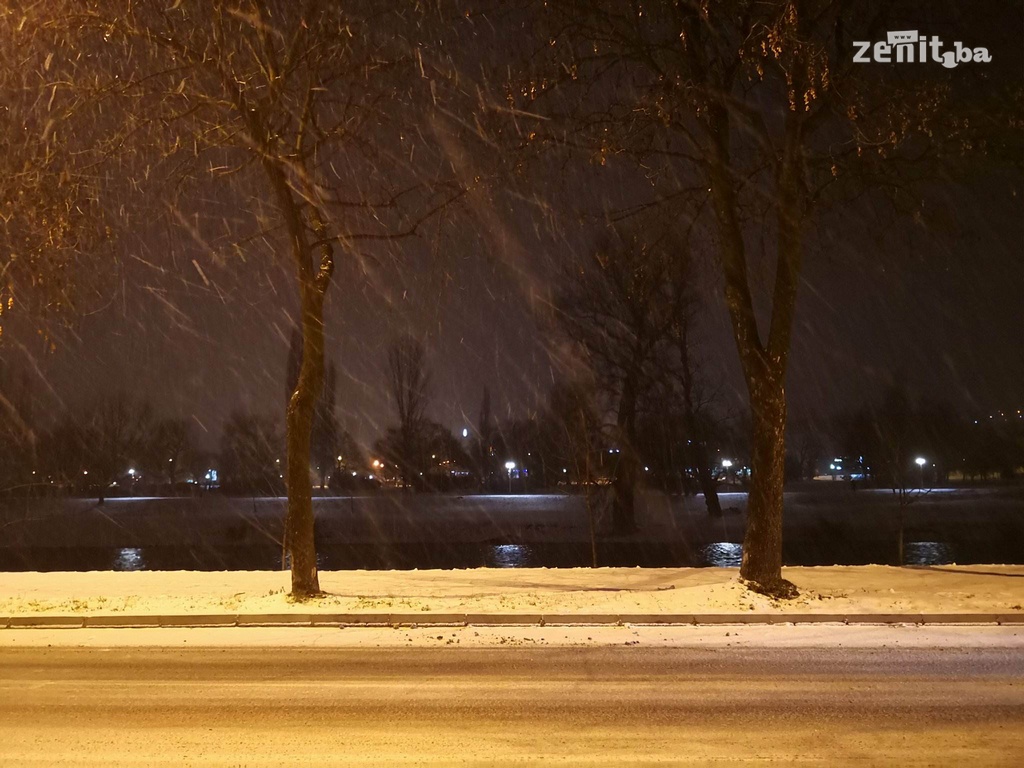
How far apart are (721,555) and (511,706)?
27592 millimetres

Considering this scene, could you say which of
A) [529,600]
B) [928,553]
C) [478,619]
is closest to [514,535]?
Answer: [928,553]

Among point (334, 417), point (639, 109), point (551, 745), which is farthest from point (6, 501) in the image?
point (551, 745)

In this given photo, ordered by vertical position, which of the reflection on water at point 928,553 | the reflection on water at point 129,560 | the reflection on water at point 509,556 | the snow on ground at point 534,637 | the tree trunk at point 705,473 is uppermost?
the tree trunk at point 705,473

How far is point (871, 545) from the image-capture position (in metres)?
38.2

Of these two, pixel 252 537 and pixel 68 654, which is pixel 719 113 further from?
pixel 252 537

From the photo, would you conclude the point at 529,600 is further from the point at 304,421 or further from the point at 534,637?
the point at 304,421

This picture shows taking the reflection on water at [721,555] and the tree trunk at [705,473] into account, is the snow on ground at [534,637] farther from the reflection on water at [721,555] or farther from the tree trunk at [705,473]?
the tree trunk at [705,473]

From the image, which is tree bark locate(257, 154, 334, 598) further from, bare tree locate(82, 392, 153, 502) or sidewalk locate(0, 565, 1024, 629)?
bare tree locate(82, 392, 153, 502)

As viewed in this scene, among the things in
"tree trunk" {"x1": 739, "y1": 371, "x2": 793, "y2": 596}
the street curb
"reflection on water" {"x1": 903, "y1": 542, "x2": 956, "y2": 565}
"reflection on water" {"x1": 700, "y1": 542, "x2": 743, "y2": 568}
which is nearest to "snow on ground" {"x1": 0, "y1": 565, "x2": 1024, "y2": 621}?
the street curb

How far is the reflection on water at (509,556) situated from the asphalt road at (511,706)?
71.2 ft

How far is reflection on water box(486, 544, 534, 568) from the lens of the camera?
33.6 meters

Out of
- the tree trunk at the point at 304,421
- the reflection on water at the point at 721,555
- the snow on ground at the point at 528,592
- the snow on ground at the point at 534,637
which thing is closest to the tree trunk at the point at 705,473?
the reflection on water at the point at 721,555

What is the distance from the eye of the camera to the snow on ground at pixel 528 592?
13.9 metres

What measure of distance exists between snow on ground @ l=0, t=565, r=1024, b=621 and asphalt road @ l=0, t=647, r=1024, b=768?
2.75 meters
